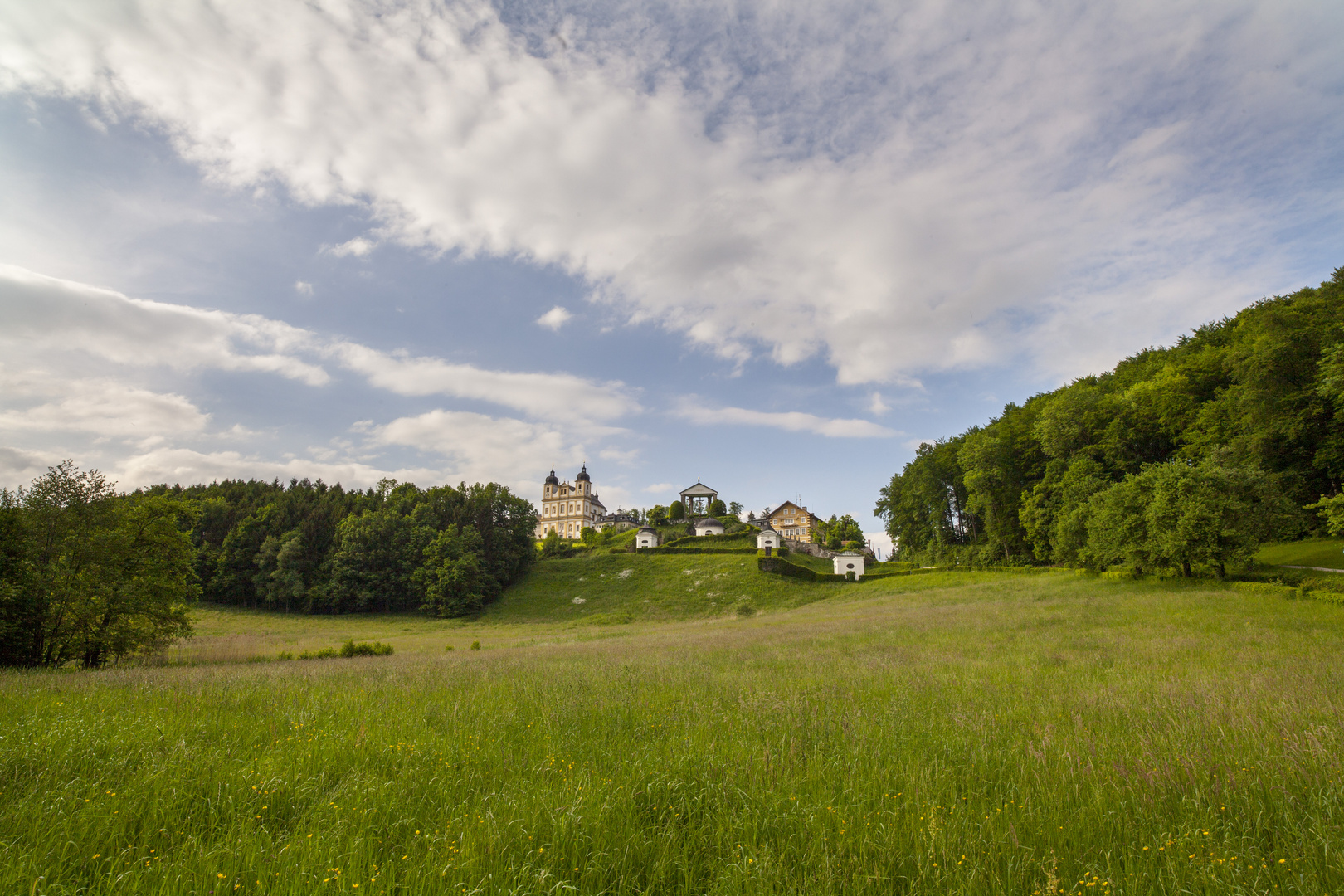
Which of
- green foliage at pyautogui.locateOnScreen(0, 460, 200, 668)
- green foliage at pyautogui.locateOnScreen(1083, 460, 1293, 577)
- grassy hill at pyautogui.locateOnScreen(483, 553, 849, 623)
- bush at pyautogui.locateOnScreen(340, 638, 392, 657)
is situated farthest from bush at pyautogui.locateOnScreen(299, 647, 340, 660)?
green foliage at pyautogui.locateOnScreen(1083, 460, 1293, 577)

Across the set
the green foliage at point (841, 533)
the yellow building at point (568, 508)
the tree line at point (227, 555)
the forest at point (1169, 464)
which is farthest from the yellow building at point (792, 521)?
the tree line at point (227, 555)

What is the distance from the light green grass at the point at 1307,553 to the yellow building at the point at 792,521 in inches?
3798

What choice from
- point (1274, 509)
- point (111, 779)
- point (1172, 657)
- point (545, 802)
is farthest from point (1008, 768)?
point (1274, 509)

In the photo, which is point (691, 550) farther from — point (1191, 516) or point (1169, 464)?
point (1191, 516)

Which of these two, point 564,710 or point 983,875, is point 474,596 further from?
point 983,875

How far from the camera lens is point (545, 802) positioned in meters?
3.65

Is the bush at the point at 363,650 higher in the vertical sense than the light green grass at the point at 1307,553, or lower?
lower

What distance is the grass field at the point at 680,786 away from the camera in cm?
297

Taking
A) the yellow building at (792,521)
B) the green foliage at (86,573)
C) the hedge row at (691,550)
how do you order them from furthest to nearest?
the yellow building at (792,521), the hedge row at (691,550), the green foliage at (86,573)

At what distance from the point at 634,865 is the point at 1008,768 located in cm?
357

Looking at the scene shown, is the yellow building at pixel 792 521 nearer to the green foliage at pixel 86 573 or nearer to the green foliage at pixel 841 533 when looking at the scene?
the green foliage at pixel 841 533

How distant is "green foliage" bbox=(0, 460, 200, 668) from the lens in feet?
54.0

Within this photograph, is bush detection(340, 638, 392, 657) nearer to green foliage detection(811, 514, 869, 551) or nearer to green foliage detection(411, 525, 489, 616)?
green foliage detection(411, 525, 489, 616)

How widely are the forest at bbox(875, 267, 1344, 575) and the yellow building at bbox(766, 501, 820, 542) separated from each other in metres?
65.9
